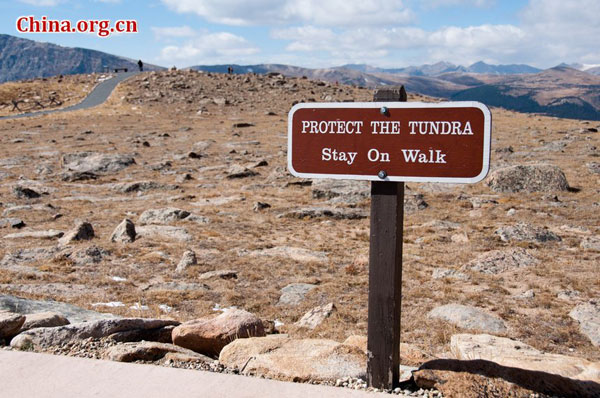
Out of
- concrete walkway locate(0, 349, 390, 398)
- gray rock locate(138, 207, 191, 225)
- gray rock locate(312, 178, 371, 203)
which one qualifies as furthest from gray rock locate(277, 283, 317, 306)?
gray rock locate(312, 178, 371, 203)

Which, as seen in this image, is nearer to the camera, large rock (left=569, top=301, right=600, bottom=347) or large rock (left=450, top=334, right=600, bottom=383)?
large rock (left=450, top=334, right=600, bottom=383)

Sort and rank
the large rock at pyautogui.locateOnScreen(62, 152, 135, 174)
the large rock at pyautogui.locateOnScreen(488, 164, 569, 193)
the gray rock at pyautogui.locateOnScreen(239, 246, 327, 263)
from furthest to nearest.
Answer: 1. the large rock at pyautogui.locateOnScreen(62, 152, 135, 174)
2. the large rock at pyautogui.locateOnScreen(488, 164, 569, 193)
3. the gray rock at pyautogui.locateOnScreen(239, 246, 327, 263)

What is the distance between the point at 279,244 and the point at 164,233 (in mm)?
3497

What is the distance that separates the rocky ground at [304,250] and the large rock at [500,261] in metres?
0.04

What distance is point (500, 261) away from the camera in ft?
37.3

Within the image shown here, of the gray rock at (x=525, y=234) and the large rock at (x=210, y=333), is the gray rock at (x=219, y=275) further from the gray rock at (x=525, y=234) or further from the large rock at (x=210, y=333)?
the gray rock at (x=525, y=234)

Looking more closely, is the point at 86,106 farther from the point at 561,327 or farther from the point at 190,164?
the point at 561,327

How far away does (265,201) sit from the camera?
19.1m

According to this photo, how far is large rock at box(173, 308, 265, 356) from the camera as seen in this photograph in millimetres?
5949

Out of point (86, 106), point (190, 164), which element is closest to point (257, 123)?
point (190, 164)

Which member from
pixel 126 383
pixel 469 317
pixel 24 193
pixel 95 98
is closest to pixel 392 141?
pixel 126 383

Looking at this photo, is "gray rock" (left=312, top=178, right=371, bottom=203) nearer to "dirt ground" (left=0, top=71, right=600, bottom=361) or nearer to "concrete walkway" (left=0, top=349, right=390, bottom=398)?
"dirt ground" (left=0, top=71, right=600, bottom=361)

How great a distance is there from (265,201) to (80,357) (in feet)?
46.3

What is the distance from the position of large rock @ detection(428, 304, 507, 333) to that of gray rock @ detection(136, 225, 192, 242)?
7772 millimetres
